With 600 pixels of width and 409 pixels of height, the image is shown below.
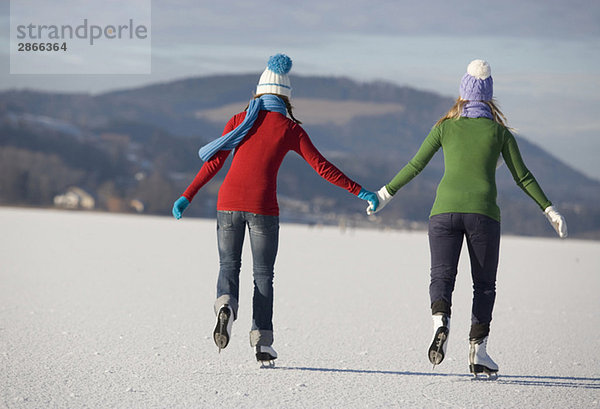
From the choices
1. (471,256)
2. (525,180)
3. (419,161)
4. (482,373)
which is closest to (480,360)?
(482,373)

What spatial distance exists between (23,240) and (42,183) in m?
122

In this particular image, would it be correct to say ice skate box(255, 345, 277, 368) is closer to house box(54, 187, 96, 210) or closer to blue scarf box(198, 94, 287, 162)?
blue scarf box(198, 94, 287, 162)

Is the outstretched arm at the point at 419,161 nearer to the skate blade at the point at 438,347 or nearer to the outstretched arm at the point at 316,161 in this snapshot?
the outstretched arm at the point at 316,161

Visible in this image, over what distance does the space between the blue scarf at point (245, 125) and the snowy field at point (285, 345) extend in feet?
4.95

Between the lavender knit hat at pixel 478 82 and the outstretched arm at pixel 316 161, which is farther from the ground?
the lavender knit hat at pixel 478 82

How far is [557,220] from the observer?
5.50 metres

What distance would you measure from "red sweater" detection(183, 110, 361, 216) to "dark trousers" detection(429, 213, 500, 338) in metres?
0.78

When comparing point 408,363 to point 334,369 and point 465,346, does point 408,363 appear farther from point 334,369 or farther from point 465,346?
point 465,346

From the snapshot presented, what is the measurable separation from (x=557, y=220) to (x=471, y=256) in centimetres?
64

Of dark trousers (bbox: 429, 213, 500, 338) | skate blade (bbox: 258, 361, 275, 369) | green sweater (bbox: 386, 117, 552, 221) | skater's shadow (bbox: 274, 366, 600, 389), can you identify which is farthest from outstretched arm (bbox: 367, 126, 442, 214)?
skate blade (bbox: 258, 361, 275, 369)

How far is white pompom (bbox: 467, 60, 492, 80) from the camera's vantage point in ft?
18.4

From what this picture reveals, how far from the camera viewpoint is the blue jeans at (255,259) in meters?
5.55

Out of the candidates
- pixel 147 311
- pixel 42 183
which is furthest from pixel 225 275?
pixel 42 183

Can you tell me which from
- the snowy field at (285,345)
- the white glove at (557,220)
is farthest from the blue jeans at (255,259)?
the white glove at (557,220)
